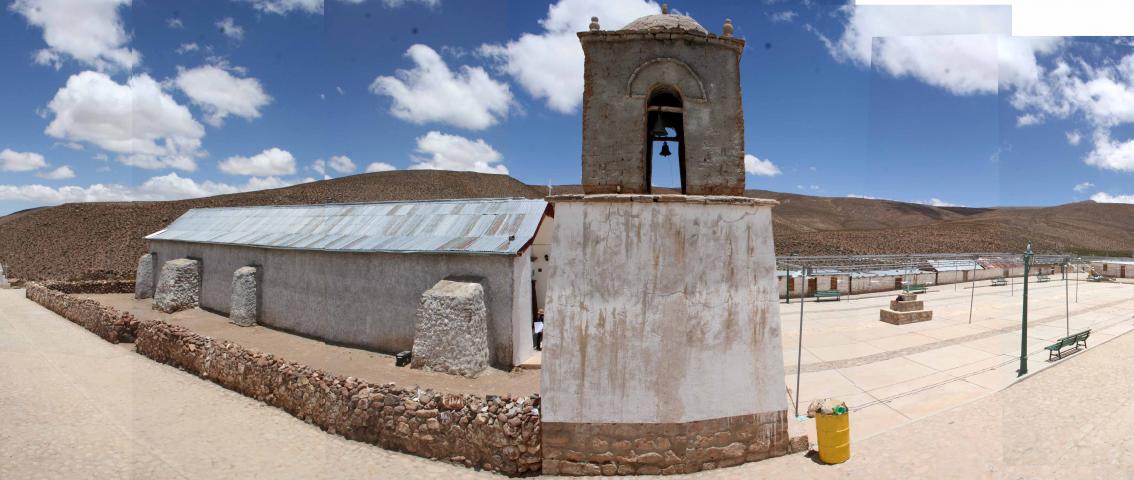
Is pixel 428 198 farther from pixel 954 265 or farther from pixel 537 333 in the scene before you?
pixel 537 333

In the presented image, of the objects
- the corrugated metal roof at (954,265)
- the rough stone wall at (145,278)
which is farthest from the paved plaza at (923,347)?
the rough stone wall at (145,278)

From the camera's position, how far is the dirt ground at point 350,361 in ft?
35.9

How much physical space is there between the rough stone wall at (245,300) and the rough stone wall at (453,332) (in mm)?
8884

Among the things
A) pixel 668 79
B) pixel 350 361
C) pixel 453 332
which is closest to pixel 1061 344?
pixel 668 79

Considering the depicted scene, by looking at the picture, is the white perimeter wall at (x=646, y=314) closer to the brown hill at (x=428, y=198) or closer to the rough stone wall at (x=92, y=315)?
the rough stone wall at (x=92, y=315)

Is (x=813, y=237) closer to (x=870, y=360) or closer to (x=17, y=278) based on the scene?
(x=870, y=360)

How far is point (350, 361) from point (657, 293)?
31.4 ft

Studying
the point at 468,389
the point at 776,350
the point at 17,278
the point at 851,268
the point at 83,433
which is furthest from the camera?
the point at 17,278

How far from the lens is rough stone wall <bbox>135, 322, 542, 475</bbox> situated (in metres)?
7.01

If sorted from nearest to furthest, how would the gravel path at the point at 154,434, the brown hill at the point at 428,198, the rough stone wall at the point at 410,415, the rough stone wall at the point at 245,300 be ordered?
the rough stone wall at the point at 410,415 → the gravel path at the point at 154,434 → the rough stone wall at the point at 245,300 → the brown hill at the point at 428,198

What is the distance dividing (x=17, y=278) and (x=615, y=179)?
4394cm

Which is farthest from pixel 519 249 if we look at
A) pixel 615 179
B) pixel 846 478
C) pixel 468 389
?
pixel 846 478

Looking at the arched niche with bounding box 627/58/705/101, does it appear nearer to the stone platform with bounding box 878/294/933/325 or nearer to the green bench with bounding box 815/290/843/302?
the stone platform with bounding box 878/294/933/325

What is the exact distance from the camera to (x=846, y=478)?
6.62 m
